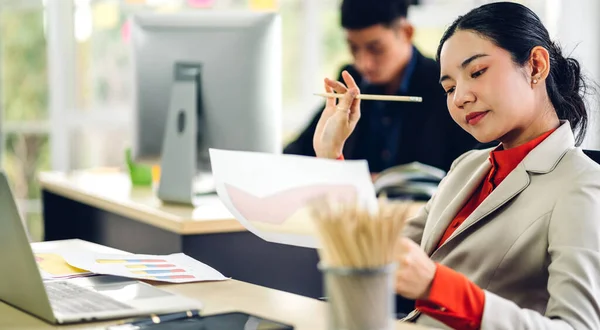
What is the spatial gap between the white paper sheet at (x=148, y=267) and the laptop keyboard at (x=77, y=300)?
0.37ft

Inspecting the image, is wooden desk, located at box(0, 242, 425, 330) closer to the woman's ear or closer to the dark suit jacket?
the woman's ear

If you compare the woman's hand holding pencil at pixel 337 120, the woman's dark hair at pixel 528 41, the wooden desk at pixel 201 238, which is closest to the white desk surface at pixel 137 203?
the wooden desk at pixel 201 238

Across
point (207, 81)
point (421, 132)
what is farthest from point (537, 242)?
point (421, 132)

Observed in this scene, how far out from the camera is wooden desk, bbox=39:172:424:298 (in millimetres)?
2387

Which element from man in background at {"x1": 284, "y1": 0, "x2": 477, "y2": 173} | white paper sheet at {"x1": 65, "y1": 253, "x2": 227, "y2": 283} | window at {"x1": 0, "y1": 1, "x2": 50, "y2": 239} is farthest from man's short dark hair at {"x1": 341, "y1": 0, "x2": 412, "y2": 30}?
window at {"x1": 0, "y1": 1, "x2": 50, "y2": 239}

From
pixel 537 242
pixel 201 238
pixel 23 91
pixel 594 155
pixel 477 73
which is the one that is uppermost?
pixel 477 73

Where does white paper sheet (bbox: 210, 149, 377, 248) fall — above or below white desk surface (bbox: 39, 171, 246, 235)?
above

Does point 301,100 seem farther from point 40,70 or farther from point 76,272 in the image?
point 76,272

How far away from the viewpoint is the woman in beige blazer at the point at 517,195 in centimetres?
137

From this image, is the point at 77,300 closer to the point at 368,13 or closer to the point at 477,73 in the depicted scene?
the point at 477,73

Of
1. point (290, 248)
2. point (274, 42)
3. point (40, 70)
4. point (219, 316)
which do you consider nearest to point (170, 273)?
point (219, 316)

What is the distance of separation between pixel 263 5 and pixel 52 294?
11.8ft

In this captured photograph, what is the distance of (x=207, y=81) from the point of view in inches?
108

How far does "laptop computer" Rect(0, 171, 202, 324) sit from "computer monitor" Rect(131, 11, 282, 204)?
126cm
